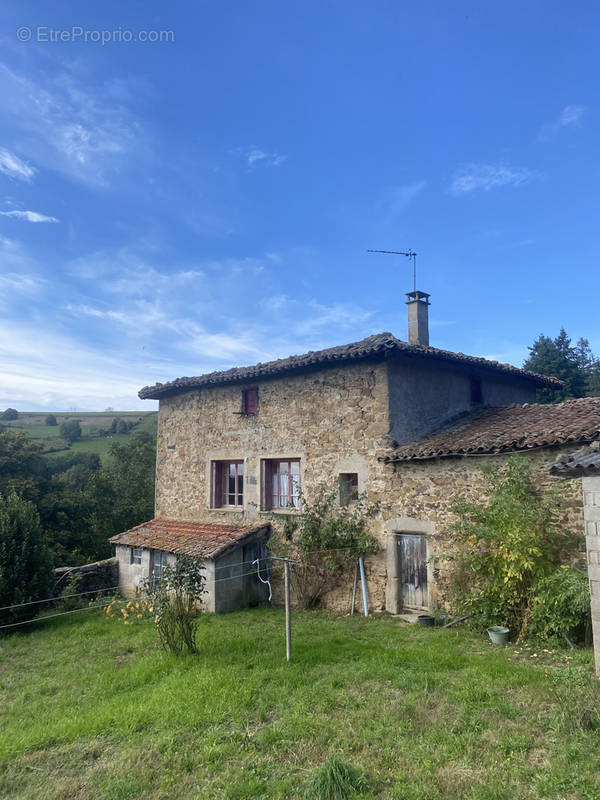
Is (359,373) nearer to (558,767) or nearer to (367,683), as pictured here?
(367,683)

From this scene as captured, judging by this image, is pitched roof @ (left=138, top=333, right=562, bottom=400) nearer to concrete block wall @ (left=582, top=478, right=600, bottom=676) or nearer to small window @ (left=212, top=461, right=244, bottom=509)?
small window @ (left=212, top=461, right=244, bottom=509)

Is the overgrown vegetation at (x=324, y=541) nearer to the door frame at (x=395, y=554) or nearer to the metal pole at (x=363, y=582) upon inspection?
the metal pole at (x=363, y=582)

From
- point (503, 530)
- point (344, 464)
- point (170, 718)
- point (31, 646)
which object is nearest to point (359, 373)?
point (344, 464)

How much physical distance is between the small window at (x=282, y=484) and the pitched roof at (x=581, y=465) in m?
7.12

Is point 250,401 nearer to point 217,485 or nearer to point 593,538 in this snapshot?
point 217,485

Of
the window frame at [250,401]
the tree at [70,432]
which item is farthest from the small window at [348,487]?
the tree at [70,432]

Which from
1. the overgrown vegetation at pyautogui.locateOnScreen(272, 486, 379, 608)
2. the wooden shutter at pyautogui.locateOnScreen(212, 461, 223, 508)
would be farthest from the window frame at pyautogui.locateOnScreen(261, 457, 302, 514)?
the wooden shutter at pyautogui.locateOnScreen(212, 461, 223, 508)

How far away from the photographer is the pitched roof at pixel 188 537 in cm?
1205

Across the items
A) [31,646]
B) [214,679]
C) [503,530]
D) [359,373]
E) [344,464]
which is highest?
[359,373]

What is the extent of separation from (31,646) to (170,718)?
586 cm

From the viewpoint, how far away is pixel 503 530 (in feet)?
27.5

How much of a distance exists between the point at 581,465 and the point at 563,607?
259cm

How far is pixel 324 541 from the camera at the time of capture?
11141mm

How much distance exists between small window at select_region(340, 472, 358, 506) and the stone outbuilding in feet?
7.97
